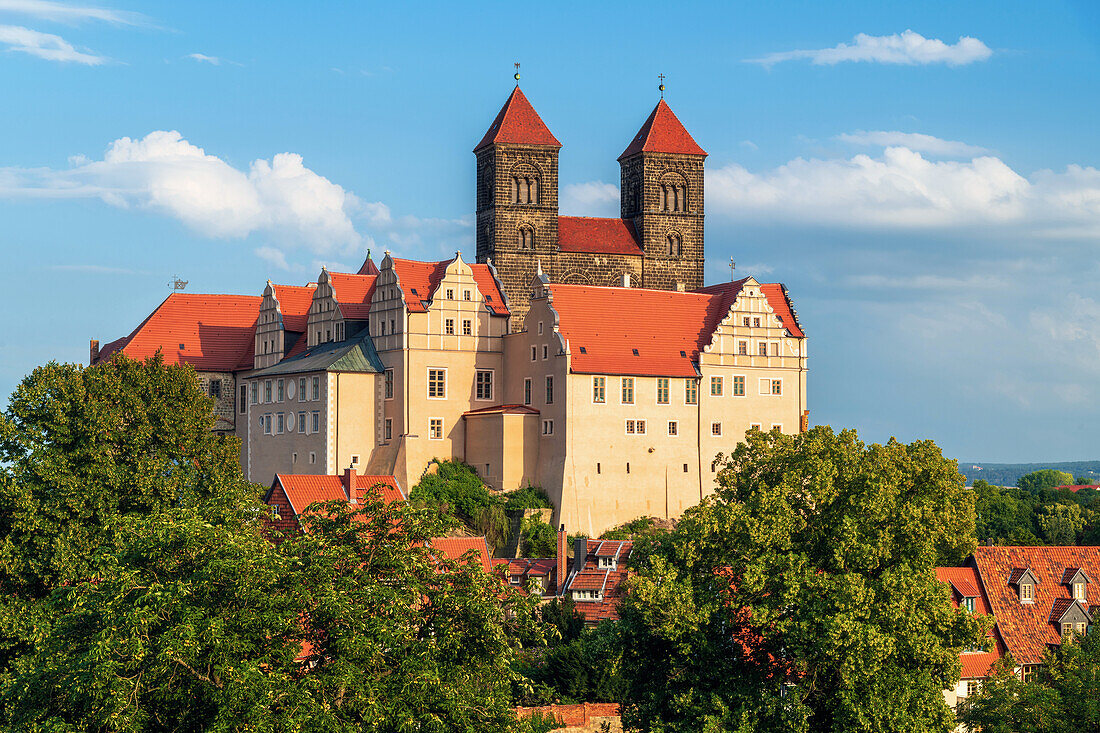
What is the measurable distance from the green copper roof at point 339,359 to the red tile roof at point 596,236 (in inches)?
638

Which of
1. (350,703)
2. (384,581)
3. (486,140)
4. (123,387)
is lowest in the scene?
(350,703)

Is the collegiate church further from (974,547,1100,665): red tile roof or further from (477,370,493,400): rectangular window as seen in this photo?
(974,547,1100,665): red tile roof

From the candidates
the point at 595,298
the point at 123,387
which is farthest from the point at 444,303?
the point at 123,387

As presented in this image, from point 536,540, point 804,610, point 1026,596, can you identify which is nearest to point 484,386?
point 536,540

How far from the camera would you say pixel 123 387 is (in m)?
55.8

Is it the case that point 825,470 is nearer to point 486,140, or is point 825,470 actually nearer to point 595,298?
point 595,298

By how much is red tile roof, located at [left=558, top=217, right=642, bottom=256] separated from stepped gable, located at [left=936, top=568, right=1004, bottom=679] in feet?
131

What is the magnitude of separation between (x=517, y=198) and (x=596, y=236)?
5383 millimetres

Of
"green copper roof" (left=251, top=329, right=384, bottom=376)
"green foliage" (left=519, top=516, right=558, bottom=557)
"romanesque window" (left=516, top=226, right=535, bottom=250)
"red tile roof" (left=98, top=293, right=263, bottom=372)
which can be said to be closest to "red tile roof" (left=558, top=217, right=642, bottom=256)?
"romanesque window" (left=516, top=226, right=535, bottom=250)

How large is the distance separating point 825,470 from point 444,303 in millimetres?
40900

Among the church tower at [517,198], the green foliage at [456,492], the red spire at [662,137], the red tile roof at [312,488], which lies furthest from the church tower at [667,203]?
the red tile roof at [312,488]

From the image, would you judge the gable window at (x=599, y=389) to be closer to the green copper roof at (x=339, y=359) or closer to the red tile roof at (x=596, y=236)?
the green copper roof at (x=339, y=359)

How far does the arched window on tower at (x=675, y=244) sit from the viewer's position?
312ft

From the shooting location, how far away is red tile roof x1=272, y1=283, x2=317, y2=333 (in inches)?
3388
